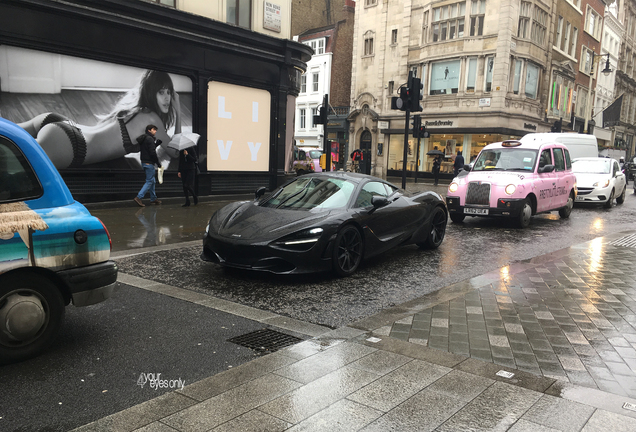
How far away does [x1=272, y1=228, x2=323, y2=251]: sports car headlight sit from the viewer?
18.5 ft

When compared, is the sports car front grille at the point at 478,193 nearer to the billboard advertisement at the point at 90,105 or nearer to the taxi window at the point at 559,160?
the taxi window at the point at 559,160

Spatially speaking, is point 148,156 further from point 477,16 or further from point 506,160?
point 477,16

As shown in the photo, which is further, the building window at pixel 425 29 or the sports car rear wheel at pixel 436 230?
the building window at pixel 425 29

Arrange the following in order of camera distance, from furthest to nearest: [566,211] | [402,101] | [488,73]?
[488,73] → [566,211] → [402,101]

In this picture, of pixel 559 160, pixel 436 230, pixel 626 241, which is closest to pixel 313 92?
pixel 559 160

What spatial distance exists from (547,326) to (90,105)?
37.2 feet

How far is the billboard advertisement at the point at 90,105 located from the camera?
10836 mm

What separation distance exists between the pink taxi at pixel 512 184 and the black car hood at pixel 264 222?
6006 millimetres

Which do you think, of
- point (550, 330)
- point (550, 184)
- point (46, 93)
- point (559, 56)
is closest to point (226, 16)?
point (46, 93)

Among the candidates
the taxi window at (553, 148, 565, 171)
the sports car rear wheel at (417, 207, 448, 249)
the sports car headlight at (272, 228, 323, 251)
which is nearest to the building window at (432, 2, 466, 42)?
the taxi window at (553, 148, 565, 171)

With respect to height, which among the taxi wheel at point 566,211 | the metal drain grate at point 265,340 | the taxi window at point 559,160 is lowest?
the metal drain grate at point 265,340

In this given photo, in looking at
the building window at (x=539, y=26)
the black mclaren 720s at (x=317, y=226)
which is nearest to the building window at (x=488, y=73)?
the building window at (x=539, y=26)

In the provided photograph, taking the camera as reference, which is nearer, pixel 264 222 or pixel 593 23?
pixel 264 222

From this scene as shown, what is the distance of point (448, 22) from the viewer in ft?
114
